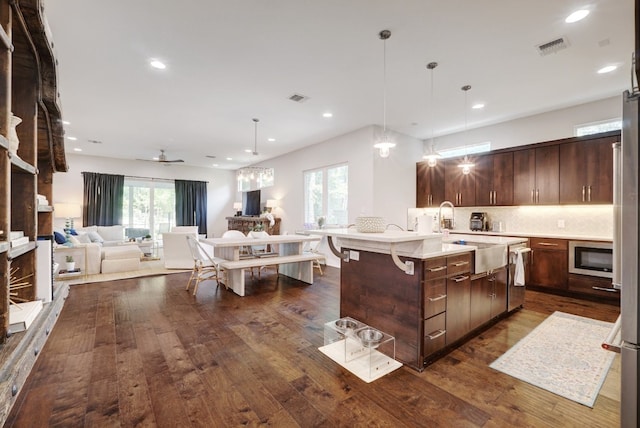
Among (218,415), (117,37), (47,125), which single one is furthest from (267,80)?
(218,415)

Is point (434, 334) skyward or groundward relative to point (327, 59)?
groundward

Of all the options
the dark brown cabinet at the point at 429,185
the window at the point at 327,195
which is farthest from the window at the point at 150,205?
the dark brown cabinet at the point at 429,185

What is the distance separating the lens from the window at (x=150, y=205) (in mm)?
9477

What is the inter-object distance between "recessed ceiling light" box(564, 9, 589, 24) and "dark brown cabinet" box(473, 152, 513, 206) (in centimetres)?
274

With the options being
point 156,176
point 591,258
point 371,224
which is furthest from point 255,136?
point 591,258

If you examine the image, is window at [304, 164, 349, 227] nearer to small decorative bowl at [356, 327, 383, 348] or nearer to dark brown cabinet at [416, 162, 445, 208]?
dark brown cabinet at [416, 162, 445, 208]

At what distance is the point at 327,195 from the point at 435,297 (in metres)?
4.68

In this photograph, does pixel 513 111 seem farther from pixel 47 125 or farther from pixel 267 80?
pixel 47 125

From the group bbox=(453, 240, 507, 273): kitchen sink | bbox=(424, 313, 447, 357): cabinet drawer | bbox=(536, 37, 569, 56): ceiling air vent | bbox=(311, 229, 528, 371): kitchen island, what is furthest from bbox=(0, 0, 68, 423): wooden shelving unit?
bbox=(536, 37, 569, 56): ceiling air vent

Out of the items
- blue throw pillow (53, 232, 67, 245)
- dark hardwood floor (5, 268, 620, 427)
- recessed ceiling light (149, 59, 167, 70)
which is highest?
recessed ceiling light (149, 59, 167, 70)

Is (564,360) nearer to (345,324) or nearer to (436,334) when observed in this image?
(436,334)

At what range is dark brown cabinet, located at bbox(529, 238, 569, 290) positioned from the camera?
4.34m

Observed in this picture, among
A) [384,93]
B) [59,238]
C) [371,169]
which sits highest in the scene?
[384,93]

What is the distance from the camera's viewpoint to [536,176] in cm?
486
